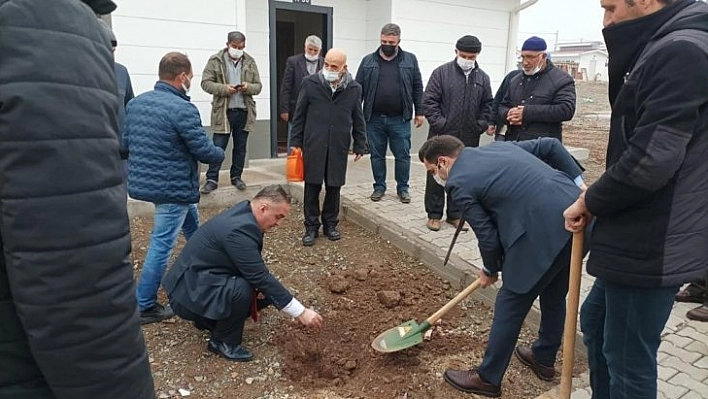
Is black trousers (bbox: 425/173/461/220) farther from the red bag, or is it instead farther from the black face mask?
the black face mask

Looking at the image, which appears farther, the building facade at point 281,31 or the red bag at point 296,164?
the building facade at point 281,31

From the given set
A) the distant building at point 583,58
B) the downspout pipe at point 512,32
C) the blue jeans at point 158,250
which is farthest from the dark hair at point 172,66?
the distant building at point 583,58

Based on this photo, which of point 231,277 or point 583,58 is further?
point 583,58

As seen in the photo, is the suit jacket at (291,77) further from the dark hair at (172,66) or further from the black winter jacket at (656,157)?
the black winter jacket at (656,157)

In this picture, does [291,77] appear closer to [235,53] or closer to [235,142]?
[235,53]

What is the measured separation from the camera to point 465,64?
4.92 meters

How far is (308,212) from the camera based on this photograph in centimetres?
500

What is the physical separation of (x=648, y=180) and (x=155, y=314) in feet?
10.0

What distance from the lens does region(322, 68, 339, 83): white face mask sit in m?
4.61

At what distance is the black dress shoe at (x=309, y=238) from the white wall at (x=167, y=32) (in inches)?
96.3

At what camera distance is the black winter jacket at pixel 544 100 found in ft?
14.0

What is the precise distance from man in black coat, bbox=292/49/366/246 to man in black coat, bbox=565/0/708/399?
301 centimetres

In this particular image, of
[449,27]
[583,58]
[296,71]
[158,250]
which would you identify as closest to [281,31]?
[449,27]

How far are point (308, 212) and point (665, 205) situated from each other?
11.7 feet
